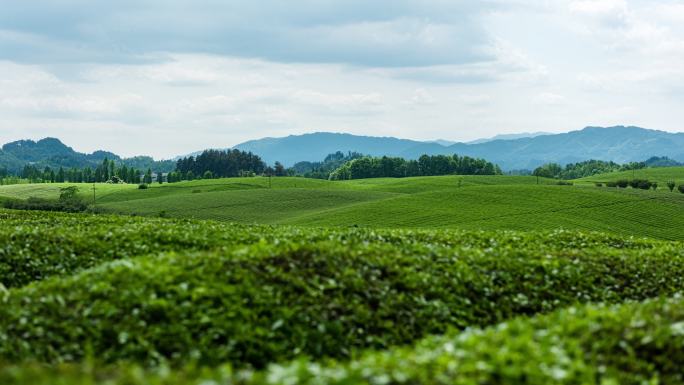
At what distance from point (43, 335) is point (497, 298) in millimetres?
13995

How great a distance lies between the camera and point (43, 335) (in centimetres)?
1817

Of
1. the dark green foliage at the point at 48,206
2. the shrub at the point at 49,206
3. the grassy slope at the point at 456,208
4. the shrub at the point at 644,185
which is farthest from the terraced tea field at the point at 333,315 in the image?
the shrub at the point at 644,185

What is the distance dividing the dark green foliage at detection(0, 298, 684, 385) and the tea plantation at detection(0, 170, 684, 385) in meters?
0.04

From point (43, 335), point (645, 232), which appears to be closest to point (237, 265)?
point (43, 335)

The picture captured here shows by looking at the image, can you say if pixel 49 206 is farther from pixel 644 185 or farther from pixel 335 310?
pixel 335 310

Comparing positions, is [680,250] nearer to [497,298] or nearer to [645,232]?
[497,298]

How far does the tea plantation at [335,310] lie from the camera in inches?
533

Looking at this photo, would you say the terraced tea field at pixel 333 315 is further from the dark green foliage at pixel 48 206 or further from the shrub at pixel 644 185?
the shrub at pixel 644 185

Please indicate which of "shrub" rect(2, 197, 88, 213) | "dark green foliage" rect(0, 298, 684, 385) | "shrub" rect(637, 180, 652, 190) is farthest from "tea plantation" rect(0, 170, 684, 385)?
"shrub" rect(637, 180, 652, 190)

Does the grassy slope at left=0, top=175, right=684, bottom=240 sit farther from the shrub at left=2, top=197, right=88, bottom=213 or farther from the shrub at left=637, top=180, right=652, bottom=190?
the shrub at left=637, top=180, right=652, bottom=190

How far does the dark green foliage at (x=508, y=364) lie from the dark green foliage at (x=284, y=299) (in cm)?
329

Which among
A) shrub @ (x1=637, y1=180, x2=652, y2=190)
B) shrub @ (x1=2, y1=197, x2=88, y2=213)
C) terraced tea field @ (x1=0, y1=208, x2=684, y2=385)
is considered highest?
terraced tea field @ (x1=0, y1=208, x2=684, y2=385)

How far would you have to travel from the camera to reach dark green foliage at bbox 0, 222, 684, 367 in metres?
18.4

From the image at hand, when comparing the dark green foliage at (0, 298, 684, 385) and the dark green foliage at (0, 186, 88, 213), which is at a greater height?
the dark green foliage at (0, 298, 684, 385)
